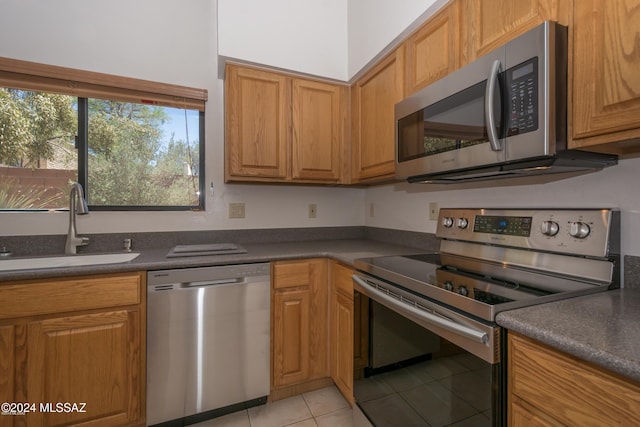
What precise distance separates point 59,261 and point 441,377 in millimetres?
1991

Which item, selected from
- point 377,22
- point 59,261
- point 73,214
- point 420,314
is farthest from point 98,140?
point 420,314

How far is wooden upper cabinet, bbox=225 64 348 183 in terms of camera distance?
1.85 meters

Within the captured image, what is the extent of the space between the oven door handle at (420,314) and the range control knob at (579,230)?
61 centimetres

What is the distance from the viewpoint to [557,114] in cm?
90

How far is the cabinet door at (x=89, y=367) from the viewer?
130 cm

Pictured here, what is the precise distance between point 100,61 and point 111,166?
26.6 inches

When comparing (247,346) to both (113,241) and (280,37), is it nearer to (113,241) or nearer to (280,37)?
(113,241)

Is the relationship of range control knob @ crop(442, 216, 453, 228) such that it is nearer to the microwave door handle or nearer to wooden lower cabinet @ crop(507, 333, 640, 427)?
the microwave door handle

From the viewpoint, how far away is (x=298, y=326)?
175 cm

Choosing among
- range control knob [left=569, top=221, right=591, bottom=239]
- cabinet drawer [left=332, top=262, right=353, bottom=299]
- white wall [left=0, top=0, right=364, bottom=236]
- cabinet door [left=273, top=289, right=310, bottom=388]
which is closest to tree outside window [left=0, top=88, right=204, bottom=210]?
white wall [left=0, top=0, right=364, bottom=236]

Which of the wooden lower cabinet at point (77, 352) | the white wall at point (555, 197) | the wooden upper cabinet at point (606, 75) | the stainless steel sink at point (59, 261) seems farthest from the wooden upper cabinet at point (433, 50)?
the stainless steel sink at point (59, 261)

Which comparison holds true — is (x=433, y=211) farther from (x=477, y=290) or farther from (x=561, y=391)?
(x=561, y=391)

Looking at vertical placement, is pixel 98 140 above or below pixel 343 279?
above

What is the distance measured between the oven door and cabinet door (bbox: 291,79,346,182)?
37.6 inches
